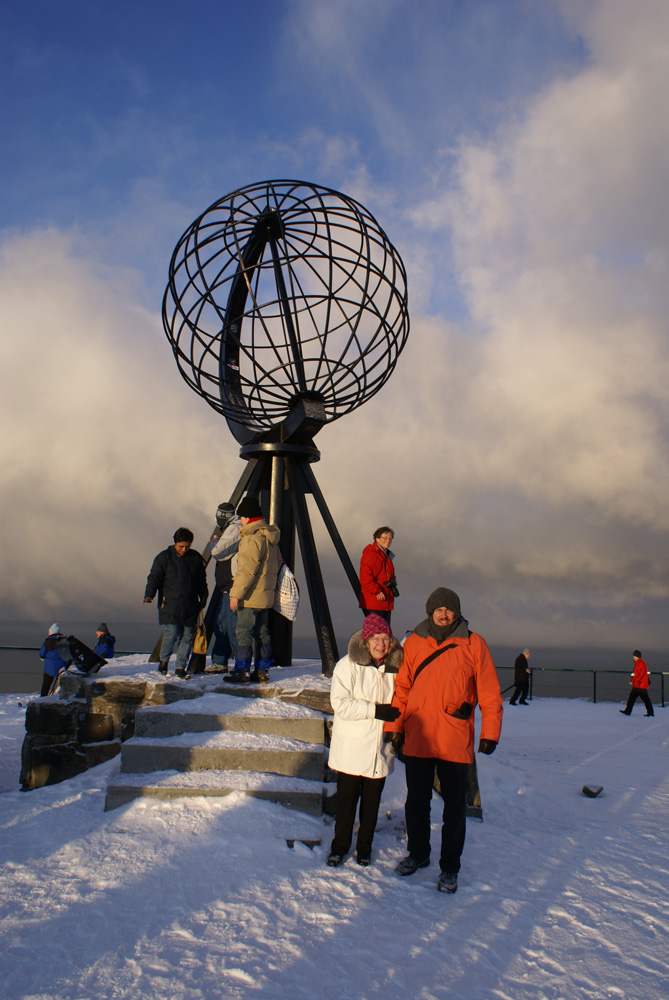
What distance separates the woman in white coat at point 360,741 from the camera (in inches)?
144

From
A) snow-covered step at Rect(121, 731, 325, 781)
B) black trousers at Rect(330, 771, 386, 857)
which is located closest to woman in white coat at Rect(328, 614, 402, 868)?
black trousers at Rect(330, 771, 386, 857)

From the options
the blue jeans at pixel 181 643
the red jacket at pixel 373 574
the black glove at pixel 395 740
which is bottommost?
the black glove at pixel 395 740

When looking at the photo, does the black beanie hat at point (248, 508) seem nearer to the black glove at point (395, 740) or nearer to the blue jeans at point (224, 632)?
the blue jeans at point (224, 632)

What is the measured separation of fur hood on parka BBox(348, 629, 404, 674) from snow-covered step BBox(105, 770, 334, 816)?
111 cm

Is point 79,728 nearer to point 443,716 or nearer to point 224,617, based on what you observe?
point 224,617

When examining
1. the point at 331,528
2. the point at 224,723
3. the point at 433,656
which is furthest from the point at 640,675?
the point at 433,656

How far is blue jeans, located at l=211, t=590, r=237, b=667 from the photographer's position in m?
6.59

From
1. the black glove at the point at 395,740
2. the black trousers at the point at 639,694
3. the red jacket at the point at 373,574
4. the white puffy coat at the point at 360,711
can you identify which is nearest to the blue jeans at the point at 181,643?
the red jacket at the point at 373,574

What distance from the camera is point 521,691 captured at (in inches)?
618

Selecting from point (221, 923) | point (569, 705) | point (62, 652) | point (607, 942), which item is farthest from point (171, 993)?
point (569, 705)

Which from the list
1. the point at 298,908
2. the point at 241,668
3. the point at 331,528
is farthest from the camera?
the point at 331,528

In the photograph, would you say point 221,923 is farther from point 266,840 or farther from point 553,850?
point 553,850

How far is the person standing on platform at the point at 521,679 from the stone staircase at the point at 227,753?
38.5 ft

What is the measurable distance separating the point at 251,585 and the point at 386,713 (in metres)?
2.40
